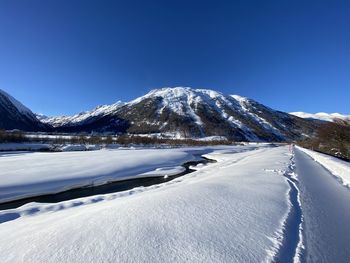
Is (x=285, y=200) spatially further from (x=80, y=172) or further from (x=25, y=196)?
(x=80, y=172)

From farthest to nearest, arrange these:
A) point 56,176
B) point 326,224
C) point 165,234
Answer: point 56,176
point 326,224
point 165,234

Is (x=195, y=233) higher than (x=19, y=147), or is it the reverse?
(x=19, y=147)

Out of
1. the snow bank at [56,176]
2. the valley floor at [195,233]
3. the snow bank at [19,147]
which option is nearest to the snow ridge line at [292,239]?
the valley floor at [195,233]

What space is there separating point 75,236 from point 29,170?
47.8ft

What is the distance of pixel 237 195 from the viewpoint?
28.0 ft

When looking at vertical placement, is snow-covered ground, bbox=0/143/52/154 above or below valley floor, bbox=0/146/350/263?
above

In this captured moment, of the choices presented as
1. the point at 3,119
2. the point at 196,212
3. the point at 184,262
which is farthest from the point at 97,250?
the point at 3,119

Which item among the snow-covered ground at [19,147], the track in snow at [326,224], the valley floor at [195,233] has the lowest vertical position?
the track in snow at [326,224]

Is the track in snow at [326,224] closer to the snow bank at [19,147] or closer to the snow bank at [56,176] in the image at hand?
the snow bank at [56,176]

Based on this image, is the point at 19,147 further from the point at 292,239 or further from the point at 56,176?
the point at 292,239

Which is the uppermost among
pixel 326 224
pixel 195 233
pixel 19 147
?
pixel 19 147

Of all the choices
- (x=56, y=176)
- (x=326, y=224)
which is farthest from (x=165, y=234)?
(x=56, y=176)

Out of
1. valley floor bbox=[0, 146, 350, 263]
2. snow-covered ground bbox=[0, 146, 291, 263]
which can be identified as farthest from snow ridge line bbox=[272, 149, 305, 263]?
snow-covered ground bbox=[0, 146, 291, 263]

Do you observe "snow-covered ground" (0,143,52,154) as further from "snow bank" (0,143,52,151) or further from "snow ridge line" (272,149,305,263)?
"snow ridge line" (272,149,305,263)
